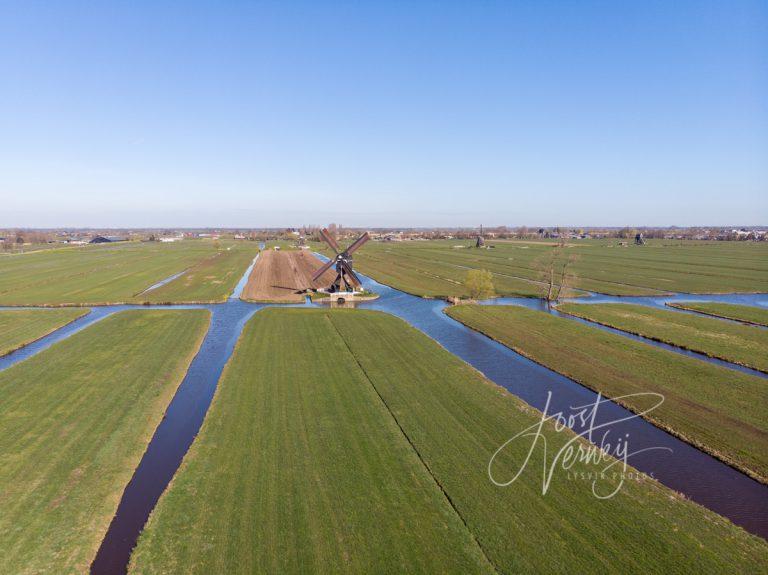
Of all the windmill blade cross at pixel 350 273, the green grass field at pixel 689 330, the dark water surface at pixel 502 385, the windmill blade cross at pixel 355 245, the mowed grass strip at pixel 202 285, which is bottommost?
the dark water surface at pixel 502 385

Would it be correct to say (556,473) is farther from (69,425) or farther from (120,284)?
(120,284)

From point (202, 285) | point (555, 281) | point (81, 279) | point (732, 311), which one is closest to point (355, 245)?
point (202, 285)

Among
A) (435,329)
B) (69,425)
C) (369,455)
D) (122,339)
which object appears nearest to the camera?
(369,455)

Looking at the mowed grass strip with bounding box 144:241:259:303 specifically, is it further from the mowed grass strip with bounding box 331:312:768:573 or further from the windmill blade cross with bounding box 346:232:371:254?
the mowed grass strip with bounding box 331:312:768:573

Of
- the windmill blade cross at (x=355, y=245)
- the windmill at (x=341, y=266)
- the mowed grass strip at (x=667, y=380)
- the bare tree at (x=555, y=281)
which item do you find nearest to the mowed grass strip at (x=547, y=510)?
the mowed grass strip at (x=667, y=380)

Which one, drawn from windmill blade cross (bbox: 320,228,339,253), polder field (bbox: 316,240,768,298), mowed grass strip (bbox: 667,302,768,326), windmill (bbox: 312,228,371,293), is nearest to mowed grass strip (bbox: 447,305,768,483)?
polder field (bbox: 316,240,768,298)

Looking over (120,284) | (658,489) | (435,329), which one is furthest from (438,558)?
(120,284)

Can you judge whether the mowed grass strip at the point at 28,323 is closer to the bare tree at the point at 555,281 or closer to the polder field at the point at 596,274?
the polder field at the point at 596,274
